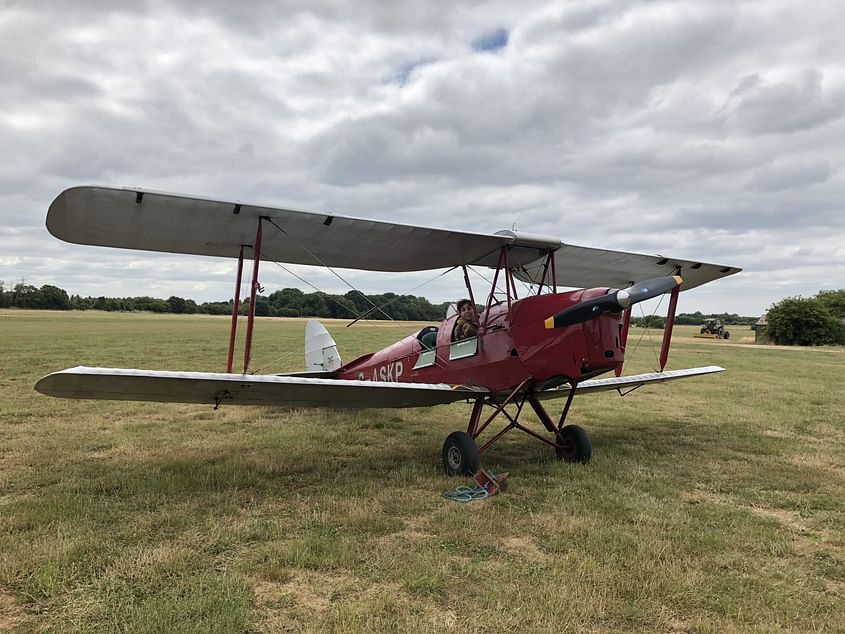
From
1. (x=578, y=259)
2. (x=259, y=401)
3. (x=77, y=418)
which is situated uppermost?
(x=578, y=259)

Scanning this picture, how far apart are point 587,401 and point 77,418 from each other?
8.92m

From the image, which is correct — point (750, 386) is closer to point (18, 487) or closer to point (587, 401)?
point (587, 401)

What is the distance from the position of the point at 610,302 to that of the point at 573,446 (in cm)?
205

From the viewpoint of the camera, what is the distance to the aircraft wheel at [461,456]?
17.0 feet

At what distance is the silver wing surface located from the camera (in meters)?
4.97

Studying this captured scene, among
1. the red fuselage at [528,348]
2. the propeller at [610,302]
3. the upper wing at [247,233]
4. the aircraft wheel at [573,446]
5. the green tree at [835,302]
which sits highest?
the green tree at [835,302]

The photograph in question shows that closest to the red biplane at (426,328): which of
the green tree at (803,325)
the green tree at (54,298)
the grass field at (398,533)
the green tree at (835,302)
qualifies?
the grass field at (398,533)

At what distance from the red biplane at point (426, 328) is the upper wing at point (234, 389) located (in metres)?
0.01

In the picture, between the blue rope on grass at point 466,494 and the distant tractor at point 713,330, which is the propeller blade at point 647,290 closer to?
the blue rope on grass at point 466,494

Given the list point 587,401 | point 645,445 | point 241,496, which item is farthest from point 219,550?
point 587,401

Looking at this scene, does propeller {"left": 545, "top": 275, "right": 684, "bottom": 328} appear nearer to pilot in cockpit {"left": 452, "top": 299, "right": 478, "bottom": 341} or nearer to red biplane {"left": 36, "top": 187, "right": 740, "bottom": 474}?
red biplane {"left": 36, "top": 187, "right": 740, "bottom": 474}

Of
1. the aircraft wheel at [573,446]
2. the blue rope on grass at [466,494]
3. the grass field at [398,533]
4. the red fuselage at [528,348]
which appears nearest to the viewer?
the grass field at [398,533]

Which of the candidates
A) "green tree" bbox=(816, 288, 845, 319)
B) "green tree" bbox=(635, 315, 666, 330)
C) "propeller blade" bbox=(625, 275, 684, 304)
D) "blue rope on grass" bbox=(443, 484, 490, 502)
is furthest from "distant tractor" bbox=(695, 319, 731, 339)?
"blue rope on grass" bbox=(443, 484, 490, 502)

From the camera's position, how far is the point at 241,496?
4.53 metres
